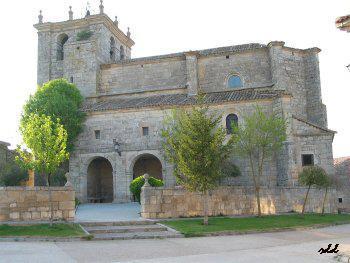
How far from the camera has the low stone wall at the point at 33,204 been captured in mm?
15562

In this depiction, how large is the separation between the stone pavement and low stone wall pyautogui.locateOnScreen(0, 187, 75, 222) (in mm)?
3532

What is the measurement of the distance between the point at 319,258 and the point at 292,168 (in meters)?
16.5

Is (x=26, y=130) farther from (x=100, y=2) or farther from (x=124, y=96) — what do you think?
(x=100, y=2)

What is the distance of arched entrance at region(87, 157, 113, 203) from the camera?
100 feet

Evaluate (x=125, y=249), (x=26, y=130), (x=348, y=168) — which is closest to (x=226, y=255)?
(x=125, y=249)

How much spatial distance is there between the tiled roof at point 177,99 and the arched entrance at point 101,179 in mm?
3953

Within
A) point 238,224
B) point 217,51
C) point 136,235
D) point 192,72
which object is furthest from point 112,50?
point 136,235

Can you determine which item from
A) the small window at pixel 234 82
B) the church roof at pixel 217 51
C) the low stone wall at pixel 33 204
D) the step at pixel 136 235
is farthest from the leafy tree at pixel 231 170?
the low stone wall at pixel 33 204

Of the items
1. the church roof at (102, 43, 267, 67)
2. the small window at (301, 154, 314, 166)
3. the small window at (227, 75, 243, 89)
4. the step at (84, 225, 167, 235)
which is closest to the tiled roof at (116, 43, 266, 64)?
the church roof at (102, 43, 267, 67)

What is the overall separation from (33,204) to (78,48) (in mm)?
20086

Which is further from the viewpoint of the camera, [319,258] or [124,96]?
[124,96]

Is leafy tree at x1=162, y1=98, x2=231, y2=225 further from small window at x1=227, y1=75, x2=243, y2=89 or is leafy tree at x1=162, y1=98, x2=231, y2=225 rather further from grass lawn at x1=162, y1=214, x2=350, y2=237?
small window at x1=227, y1=75, x2=243, y2=89

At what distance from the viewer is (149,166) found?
31.5 meters

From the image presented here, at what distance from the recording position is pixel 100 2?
3456 centimetres
